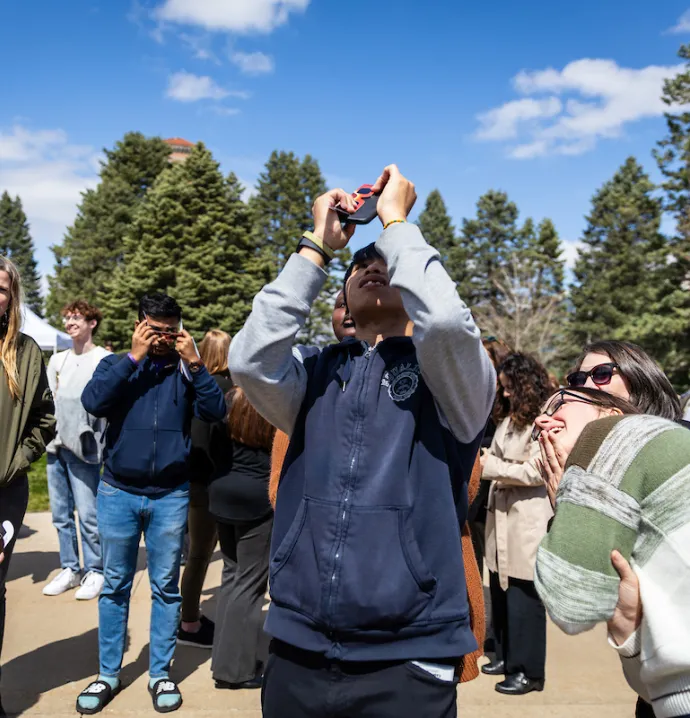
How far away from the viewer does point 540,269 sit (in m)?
50.3

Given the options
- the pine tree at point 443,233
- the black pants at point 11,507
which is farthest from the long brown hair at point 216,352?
the pine tree at point 443,233

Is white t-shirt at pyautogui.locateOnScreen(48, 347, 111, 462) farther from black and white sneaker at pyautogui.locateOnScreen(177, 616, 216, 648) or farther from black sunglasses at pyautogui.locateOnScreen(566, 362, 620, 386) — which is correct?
black sunglasses at pyautogui.locateOnScreen(566, 362, 620, 386)

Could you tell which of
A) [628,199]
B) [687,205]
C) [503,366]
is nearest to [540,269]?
[628,199]

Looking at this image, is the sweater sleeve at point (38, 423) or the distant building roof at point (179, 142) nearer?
the sweater sleeve at point (38, 423)

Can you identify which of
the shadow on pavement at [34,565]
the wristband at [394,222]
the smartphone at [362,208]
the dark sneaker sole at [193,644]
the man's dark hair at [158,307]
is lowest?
the dark sneaker sole at [193,644]

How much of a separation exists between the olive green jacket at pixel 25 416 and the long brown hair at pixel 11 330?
0.10ft

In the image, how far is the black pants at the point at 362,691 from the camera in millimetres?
1771

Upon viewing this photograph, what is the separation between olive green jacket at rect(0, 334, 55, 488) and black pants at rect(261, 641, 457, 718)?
7.48 feet

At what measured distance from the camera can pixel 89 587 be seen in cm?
577

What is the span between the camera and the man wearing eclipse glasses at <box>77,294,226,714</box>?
3.96 meters

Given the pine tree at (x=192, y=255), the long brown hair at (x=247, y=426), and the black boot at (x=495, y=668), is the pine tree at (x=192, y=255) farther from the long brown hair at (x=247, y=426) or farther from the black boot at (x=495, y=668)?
the black boot at (x=495, y=668)

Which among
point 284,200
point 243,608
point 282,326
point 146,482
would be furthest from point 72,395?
point 284,200

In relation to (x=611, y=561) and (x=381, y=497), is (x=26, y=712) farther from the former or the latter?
(x=611, y=561)

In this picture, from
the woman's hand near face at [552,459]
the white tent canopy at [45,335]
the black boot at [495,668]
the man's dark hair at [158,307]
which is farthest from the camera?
the white tent canopy at [45,335]
